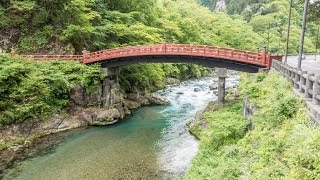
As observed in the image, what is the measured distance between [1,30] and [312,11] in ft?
101

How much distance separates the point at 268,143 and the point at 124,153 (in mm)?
15219

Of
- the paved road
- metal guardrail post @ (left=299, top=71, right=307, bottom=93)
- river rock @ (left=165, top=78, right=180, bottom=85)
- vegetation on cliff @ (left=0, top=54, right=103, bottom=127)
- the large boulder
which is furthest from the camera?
river rock @ (left=165, top=78, right=180, bottom=85)

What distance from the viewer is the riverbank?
28.2 ft

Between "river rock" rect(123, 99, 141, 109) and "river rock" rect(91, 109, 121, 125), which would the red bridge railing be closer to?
"river rock" rect(91, 109, 121, 125)

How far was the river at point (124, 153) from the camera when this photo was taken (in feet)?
69.6

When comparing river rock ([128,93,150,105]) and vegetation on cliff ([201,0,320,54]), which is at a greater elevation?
vegetation on cliff ([201,0,320,54])

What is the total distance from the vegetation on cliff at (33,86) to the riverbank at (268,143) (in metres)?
15.9

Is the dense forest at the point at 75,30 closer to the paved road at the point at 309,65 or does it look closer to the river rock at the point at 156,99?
the river rock at the point at 156,99

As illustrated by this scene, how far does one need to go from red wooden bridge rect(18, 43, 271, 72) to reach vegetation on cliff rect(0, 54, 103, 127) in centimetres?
241

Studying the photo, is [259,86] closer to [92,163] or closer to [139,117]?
[92,163]

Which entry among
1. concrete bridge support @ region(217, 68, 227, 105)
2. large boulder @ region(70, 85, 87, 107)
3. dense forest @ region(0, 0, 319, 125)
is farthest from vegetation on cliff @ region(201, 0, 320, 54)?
large boulder @ region(70, 85, 87, 107)

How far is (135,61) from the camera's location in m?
36.4

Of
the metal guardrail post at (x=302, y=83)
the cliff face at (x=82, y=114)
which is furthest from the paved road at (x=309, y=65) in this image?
the cliff face at (x=82, y=114)

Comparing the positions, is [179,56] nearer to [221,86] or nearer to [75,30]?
[221,86]
